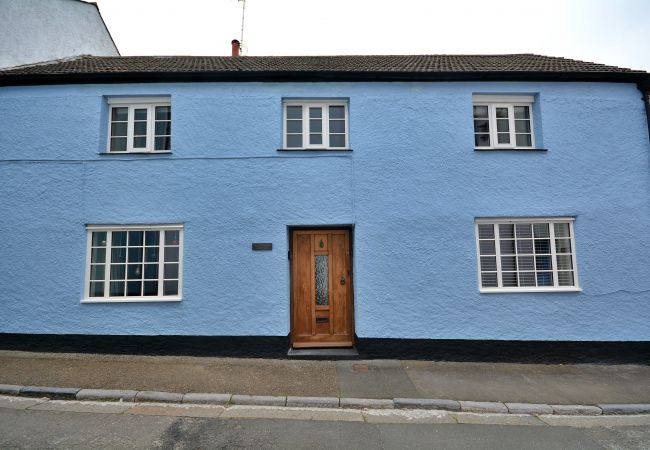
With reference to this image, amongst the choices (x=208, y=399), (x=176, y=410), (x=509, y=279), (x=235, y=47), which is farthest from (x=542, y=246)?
(x=235, y=47)

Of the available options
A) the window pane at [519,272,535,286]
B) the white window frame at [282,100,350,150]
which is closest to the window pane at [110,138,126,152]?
the white window frame at [282,100,350,150]

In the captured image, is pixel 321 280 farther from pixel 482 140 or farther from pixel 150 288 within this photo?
pixel 482 140

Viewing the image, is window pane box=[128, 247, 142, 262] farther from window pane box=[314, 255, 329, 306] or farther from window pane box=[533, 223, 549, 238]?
window pane box=[533, 223, 549, 238]

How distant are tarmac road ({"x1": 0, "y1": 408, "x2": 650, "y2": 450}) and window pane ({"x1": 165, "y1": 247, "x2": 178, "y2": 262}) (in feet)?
9.67

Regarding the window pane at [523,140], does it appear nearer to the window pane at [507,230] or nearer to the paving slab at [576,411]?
the window pane at [507,230]

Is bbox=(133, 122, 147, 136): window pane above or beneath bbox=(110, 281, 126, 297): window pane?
above

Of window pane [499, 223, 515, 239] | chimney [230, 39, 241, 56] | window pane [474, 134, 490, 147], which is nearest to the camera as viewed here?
window pane [499, 223, 515, 239]

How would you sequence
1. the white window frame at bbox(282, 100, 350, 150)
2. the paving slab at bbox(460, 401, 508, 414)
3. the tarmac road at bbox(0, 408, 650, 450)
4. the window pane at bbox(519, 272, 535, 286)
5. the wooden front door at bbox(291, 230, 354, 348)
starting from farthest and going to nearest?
the white window frame at bbox(282, 100, 350, 150) → the wooden front door at bbox(291, 230, 354, 348) → the window pane at bbox(519, 272, 535, 286) → the paving slab at bbox(460, 401, 508, 414) → the tarmac road at bbox(0, 408, 650, 450)

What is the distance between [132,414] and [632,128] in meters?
10.1

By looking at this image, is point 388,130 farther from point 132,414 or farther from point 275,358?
point 132,414

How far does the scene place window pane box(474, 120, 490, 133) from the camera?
299 inches

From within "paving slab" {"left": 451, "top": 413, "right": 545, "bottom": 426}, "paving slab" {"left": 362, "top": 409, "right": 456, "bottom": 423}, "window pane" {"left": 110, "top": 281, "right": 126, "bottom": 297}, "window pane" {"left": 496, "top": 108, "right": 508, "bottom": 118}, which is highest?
"window pane" {"left": 496, "top": 108, "right": 508, "bottom": 118}

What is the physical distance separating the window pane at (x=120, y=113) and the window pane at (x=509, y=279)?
8315 mm

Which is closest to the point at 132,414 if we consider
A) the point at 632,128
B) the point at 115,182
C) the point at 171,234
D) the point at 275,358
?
the point at 275,358
